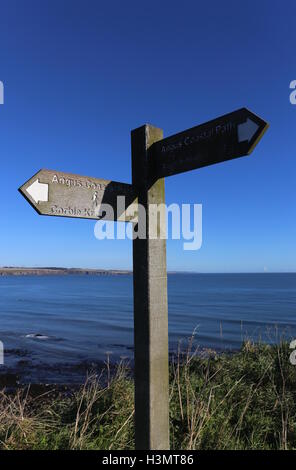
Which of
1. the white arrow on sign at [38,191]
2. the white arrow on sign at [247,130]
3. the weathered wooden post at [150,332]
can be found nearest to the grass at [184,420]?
the weathered wooden post at [150,332]

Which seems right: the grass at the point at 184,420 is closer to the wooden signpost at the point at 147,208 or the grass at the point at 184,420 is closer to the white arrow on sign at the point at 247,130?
the wooden signpost at the point at 147,208

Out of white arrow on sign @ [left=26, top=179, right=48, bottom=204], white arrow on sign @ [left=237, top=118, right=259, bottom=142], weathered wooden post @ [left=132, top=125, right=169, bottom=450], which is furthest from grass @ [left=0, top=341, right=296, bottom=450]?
white arrow on sign @ [left=237, top=118, right=259, bottom=142]

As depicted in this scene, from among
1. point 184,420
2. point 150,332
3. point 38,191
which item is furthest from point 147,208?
point 184,420

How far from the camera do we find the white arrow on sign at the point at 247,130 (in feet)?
8.22

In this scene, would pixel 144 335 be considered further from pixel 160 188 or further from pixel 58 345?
pixel 58 345

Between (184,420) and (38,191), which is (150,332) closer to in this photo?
(38,191)

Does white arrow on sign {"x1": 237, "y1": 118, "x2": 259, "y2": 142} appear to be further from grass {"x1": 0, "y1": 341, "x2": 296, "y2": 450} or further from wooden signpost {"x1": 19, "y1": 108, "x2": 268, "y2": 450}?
grass {"x1": 0, "y1": 341, "x2": 296, "y2": 450}

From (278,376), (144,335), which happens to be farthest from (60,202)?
(278,376)

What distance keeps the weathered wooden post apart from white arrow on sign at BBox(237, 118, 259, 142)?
862mm

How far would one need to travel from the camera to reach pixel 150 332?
9.66 feet

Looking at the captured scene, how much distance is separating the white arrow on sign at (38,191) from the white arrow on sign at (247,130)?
1.52 m

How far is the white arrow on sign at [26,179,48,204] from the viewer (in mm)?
2775
